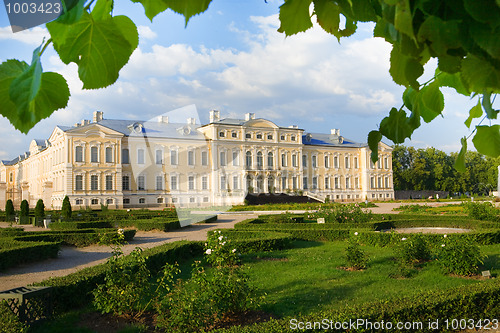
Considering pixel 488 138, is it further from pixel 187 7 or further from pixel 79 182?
pixel 79 182

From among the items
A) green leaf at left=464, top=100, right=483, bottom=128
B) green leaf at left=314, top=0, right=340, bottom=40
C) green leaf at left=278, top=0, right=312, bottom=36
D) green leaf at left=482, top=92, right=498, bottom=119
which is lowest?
green leaf at left=482, top=92, right=498, bottom=119

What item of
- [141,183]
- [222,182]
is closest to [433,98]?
[141,183]

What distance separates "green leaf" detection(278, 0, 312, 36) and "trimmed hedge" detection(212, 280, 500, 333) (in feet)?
10.6

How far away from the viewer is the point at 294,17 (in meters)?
0.82

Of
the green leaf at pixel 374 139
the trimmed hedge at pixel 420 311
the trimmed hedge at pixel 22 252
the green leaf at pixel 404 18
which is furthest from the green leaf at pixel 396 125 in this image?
the trimmed hedge at pixel 22 252

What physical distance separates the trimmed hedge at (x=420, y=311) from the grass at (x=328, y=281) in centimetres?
53

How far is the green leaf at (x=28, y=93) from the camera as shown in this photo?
1.65 ft

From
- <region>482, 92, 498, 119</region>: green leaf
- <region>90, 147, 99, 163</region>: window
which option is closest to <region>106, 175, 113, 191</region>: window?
<region>90, 147, 99, 163</region>: window

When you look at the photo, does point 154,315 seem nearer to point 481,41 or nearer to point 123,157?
point 481,41

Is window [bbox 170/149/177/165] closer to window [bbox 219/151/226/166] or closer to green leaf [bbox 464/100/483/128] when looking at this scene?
window [bbox 219/151/226/166]

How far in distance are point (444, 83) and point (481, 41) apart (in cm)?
36

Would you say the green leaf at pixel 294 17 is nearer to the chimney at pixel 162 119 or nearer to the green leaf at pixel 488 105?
the green leaf at pixel 488 105

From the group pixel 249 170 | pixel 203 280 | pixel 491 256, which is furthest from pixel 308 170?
pixel 203 280

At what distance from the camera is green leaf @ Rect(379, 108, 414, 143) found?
0.91 metres
